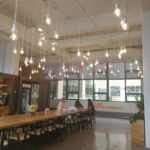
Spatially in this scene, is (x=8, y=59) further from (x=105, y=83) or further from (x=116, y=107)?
(x=116, y=107)

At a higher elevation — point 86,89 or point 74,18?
point 74,18

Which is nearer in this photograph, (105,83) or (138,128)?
(138,128)

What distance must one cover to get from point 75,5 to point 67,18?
1147mm

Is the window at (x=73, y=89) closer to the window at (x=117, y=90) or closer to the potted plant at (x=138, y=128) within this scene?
the window at (x=117, y=90)

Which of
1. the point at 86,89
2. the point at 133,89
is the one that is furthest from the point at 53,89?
the point at 133,89

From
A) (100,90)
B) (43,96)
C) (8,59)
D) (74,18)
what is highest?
(74,18)

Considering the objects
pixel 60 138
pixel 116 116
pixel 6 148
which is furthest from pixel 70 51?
pixel 6 148

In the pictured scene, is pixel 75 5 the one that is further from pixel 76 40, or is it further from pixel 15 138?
pixel 15 138

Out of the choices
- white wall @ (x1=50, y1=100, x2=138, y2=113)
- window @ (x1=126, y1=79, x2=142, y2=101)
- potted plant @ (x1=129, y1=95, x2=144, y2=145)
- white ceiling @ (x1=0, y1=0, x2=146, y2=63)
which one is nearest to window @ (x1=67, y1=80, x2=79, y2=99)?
white wall @ (x1=50, y1=100, x2=138, y2=113)

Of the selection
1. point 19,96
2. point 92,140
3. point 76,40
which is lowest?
point 92,140

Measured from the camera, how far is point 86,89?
569 inches

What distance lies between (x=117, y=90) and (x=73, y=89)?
354cm

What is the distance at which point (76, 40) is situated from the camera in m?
8.95

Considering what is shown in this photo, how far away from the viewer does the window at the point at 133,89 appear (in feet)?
42.0
